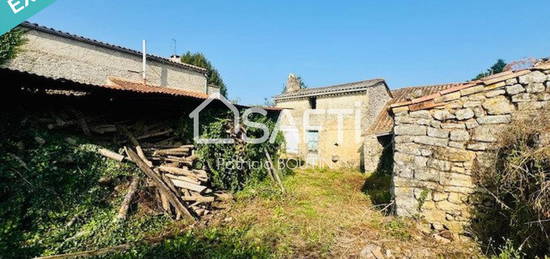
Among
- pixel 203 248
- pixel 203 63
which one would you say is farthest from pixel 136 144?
pixel 203 63

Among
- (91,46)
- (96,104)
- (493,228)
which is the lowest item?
(493,228)

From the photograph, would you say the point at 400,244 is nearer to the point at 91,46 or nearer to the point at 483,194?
the point at 483,194

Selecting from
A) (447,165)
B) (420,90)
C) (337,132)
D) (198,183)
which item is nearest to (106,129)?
(198,183)

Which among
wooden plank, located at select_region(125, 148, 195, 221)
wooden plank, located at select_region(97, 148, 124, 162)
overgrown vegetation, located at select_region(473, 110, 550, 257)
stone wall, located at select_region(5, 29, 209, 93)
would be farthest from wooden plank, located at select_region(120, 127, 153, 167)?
overgrown vegetation, located at select_region(473, 110, 550, 257)

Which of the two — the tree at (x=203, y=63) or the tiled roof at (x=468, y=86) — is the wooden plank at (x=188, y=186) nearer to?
the tiled roof at (x=468, y=86)

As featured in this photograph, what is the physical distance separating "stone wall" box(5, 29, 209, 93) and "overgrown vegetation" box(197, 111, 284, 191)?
273 inches

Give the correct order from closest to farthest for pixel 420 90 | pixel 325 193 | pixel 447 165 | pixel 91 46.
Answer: pixel 447 165 < pixel 325 193 < pixel 91 46 < pixel 420 90

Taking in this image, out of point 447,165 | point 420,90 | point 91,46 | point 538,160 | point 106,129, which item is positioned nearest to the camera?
point 538,160

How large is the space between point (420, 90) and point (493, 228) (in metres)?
11.9

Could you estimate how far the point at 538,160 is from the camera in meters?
3.85

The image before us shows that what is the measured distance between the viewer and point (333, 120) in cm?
1482
